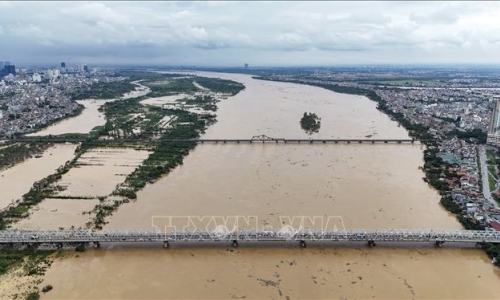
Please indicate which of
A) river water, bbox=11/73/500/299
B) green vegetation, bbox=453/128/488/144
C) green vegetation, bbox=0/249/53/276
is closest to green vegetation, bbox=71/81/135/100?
river water, bbox=11/73/500/299

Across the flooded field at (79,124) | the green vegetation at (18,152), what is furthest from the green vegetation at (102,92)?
the green vegetation at (18,152)

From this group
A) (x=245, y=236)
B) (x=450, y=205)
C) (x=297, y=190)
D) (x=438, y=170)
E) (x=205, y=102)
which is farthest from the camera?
(x=205, y=102)

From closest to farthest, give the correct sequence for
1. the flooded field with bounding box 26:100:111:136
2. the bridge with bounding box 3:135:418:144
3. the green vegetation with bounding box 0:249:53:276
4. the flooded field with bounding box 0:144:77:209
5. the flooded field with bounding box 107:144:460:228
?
the green vegetation with bounding box 0:249:53:276 → the flooded field with bounding box 107:144:460:228 → the flooded field with bounding box 0:144:77:209 → the bridge with bounding box 3:135:418:144 → the flooded field with bounding box 26:100:111:136

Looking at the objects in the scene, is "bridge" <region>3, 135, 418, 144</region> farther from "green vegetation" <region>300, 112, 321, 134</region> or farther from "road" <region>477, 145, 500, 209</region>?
"road" <region>477, 145, 500, 209</region>

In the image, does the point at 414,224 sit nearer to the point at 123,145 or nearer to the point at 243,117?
the point at 123,145

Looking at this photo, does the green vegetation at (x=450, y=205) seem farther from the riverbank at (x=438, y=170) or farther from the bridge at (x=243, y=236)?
the bridge at (x=243, y=236)

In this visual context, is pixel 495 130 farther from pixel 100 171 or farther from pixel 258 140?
pixel 100 171

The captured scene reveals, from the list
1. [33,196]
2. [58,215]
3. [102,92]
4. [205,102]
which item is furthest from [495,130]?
[102,92]
